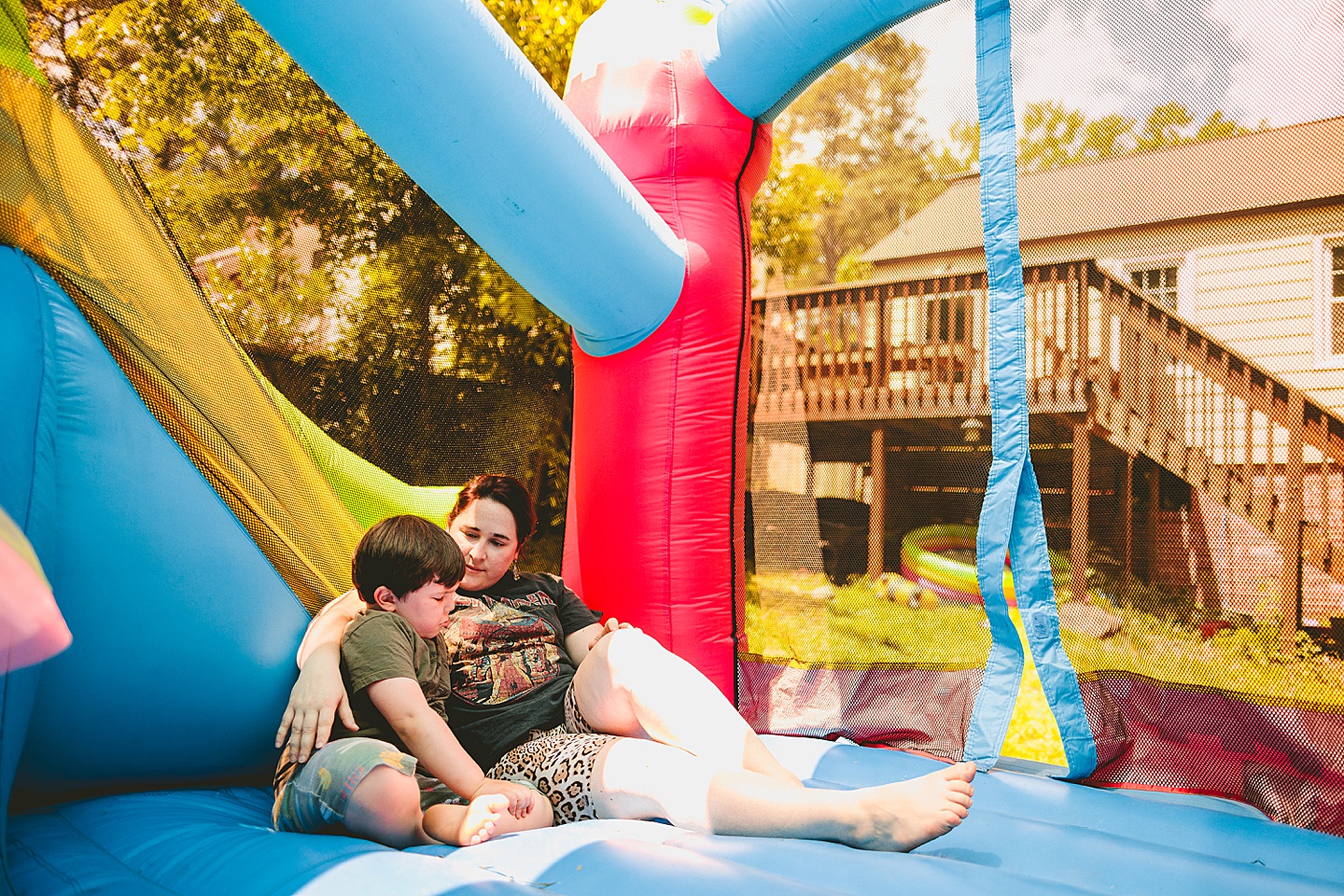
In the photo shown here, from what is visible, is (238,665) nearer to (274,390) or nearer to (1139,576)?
(274,390)

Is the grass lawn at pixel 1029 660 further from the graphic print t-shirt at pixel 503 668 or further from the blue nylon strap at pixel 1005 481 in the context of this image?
the graphic print t-shirt at pixel 503 668

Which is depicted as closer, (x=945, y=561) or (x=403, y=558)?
(x=403, y=558)

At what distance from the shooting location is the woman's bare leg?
1104mm

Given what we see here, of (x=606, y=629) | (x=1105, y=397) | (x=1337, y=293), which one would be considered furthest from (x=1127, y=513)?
(x=606, y=629)

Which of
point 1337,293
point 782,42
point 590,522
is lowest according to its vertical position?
point 590,522

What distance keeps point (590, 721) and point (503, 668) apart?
0.59ft

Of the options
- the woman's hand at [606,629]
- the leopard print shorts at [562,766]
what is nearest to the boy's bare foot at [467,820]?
the leopard print shorts at [562,766]

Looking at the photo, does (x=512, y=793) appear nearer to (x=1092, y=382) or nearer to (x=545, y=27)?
(x=1092, y=382)

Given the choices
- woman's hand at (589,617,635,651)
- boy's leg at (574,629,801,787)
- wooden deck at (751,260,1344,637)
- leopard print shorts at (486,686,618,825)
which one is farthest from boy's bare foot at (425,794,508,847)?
wooden deck at (751,260,1344,637)

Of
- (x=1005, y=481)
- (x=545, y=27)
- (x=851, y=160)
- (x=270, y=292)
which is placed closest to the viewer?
(x=1005, y=481)

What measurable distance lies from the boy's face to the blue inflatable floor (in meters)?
0.32

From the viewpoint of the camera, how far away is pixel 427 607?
1353 mm

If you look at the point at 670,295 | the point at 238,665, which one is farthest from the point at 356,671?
the point at 670,295

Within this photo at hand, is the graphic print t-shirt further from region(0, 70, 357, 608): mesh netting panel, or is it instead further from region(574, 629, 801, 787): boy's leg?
region(0, 70, 357, 608): mesh netting panel
